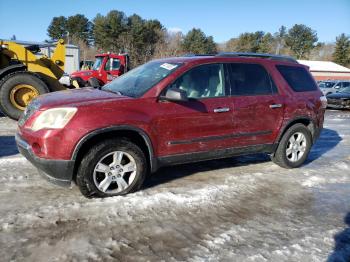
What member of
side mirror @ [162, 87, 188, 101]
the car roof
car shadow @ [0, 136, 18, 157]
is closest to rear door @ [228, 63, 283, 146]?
the car roof

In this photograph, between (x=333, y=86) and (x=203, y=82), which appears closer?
(x=203, y=82)

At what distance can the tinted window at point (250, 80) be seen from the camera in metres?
4.94

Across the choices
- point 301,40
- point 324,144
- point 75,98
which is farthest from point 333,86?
point 301,40

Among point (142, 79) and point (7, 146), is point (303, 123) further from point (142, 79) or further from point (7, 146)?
point (7, 146)

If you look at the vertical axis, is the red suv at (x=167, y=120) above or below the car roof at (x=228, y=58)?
below

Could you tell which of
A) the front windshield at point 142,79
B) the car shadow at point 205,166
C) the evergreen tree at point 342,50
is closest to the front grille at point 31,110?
the front windshield at point 142,79

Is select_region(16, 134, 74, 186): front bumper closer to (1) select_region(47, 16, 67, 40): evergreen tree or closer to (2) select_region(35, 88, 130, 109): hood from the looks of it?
(2) select_region(35, 88, 130, 109): hood

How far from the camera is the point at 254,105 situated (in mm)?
5008

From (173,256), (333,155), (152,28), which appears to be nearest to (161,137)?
(173,256)

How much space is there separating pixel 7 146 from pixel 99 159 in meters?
3.21

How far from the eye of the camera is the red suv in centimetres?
382

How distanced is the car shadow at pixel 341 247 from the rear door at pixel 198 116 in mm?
1862

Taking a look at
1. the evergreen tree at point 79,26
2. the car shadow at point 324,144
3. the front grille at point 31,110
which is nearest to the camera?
the front grille at point 31,110

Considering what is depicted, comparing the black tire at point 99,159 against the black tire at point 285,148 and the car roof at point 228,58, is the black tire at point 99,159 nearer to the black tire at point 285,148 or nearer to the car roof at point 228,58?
the car roof at point 228,58
